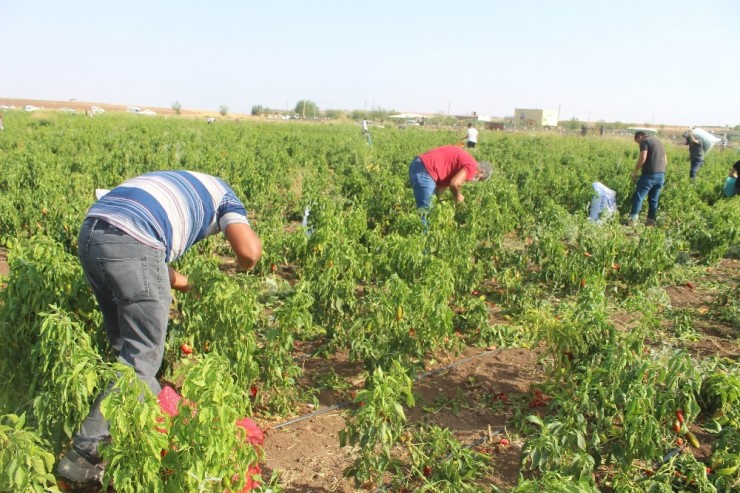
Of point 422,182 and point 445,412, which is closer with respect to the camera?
point 445,412

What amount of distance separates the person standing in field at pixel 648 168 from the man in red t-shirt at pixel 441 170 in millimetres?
3434

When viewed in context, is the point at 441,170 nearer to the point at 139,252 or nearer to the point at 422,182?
the point at 422,182

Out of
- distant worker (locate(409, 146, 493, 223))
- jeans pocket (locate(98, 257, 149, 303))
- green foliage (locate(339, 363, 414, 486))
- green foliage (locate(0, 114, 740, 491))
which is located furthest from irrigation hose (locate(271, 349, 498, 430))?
distant worker (locate(409, 146, 493, 223))

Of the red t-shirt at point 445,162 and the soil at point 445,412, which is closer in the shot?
the soil at point 445,412

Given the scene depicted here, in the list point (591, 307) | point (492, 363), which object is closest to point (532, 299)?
point (492, 363)

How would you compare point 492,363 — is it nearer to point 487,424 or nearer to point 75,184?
point 487,424

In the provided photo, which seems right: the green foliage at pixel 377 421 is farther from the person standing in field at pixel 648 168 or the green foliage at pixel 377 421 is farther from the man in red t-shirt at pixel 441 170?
the person standing in field at pixel 648 168

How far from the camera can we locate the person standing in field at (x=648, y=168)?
8.77 m

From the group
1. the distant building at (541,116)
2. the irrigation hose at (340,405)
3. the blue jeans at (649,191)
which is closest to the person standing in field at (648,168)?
the blue jeans at (649,191)

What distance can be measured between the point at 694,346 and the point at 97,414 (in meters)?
4.42

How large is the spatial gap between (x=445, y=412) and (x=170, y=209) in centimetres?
210

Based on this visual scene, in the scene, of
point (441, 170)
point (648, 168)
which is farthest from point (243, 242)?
point (648, 168)

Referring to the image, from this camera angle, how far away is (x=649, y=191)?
30.7 feet

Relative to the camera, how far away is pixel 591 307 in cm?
350
